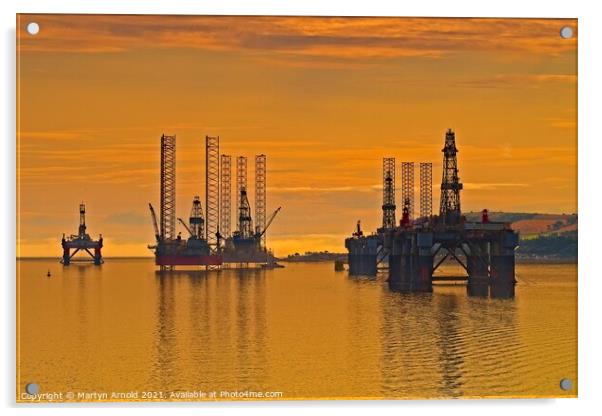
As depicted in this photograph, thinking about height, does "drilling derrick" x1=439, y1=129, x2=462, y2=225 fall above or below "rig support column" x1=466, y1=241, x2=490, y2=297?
above

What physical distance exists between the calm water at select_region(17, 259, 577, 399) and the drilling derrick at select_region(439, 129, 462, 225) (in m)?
3.07

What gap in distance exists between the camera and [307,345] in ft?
88.1

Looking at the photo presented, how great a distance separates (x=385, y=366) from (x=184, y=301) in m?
23.5

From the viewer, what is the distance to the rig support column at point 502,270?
124 ft

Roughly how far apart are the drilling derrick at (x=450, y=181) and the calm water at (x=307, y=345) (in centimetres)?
307

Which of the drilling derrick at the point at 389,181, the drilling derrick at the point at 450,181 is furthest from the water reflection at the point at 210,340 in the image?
the drilling derrick at the point at 450,181

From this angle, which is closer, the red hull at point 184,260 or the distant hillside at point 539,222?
the distant hillside at point 539,222

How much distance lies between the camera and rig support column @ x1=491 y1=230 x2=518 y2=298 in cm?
3778

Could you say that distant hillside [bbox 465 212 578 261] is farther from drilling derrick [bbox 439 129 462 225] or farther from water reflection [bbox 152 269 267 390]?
water reflection [bbox 152 269 267 390]

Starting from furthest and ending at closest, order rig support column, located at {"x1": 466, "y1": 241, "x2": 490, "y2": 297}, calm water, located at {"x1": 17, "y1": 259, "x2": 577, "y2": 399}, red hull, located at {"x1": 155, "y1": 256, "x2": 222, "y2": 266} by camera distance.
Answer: red hull, located at {"x1": 155, "y1": 256, "x2": 222, "y2": 266}
rig support column, located at {"x1": 466, "y1": 241, "x2": 490, "y2": 297}
calm water, located at {"x1": 17, "y1": 259, "x2": 577, "y2": 399}

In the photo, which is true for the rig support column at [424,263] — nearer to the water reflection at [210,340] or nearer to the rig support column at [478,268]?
the rig support column at [478,268]

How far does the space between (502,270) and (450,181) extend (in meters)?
14.7

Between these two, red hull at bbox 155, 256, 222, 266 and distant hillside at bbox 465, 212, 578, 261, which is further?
red hull at bbox 155, 256, 222, 266

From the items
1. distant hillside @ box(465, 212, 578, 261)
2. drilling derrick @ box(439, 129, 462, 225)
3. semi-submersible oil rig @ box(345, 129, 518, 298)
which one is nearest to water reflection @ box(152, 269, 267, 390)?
semi-submersible oil rig @ box(345, 129, 518, 298)
